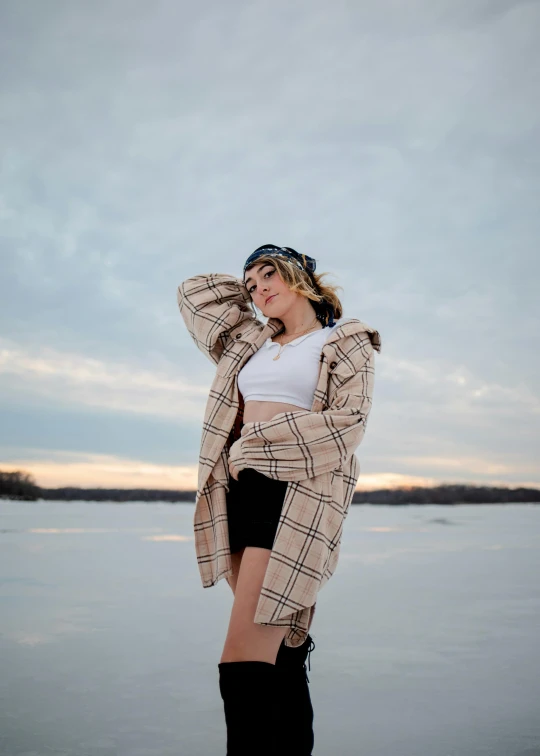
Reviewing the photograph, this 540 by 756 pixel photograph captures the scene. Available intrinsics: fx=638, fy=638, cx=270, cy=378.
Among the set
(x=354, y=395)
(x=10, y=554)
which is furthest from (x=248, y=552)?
(x=10, y=554)

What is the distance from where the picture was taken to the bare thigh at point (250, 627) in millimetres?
1626

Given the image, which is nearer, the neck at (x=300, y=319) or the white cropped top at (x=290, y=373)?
the white cropped top at (x=290, y=373)

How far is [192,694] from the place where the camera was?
7.80ft

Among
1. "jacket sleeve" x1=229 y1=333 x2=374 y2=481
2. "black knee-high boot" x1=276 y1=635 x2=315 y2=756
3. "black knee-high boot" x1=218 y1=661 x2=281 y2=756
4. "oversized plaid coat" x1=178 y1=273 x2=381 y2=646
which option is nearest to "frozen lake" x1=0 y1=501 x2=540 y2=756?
"black knee-high boot" x1=276 y1=635 x2=315 y2=756

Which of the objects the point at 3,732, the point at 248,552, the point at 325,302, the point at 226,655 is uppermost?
the point at 325,302

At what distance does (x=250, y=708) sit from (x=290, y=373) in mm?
892

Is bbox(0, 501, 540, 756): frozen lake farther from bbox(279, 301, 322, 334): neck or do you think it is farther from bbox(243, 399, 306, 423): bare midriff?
bbox(279, 301, 322, 334): neck

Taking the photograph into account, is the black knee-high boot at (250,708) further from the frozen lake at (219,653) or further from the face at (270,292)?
the face at (270,292)

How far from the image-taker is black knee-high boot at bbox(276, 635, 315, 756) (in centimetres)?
169

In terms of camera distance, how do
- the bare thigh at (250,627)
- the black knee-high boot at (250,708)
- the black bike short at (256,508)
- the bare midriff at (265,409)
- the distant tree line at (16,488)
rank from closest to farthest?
the black knee-high boot at (250,708)
the bare thigh at (250,627)
the black bike short at (256,508)
the bare midriff at (265,409)
the distant tree line at (16,488)

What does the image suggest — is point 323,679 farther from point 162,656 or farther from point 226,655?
point 226,655

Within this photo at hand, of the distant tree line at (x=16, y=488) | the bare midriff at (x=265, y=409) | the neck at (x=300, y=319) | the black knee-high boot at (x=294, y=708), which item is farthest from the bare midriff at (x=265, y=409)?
the distant tree line at (x=16, y=488)

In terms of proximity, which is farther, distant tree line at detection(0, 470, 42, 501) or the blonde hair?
distant tree line at detection(0, 470, 42, 501)

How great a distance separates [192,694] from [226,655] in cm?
91
